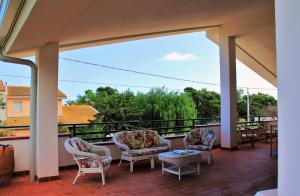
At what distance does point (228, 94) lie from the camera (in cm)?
770

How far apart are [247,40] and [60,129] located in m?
6.30

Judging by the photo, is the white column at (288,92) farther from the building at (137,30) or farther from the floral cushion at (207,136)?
the floral cushion at (207,136)

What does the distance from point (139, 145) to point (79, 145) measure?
4.80 ft

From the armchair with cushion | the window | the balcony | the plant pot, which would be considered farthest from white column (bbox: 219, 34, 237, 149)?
the window

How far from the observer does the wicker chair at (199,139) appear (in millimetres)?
6103

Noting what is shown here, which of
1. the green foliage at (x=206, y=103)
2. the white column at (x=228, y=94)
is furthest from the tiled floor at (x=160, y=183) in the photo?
the green foliage at (x=206, y=103)

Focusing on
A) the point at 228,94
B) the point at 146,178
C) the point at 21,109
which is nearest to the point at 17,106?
the point at 21,109

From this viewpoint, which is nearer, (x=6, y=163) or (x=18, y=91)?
(x=6, y=163)

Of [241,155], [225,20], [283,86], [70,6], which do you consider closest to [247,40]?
[225,20]

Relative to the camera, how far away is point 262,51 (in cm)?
908

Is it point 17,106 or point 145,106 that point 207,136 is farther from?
point 17,106

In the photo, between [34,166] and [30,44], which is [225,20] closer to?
[30,44]

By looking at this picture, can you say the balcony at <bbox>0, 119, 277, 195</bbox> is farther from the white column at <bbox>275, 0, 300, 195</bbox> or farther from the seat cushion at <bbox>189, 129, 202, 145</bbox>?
the white column at <bbox>275, 0, 300, 195</bbox>

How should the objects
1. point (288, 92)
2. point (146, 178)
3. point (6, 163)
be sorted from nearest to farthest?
point (288, 92)
point (6, 163)
point (146, 178)
